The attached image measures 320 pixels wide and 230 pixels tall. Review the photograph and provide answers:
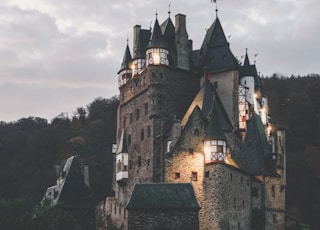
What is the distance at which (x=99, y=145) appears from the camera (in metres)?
103

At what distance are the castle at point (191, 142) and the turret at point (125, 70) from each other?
14cm

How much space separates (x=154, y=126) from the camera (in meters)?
61.5

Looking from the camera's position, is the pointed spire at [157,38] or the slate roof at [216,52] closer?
the pointed spire at [157,38]

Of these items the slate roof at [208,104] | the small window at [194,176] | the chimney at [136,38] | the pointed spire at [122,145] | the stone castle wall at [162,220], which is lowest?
the stone castle wall at [162,220]

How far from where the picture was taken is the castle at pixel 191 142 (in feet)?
174

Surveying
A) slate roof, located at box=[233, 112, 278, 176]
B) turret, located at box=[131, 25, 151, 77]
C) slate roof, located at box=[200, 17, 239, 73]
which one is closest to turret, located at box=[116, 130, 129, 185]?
turret, located at box=[131, 25, 151, 77]

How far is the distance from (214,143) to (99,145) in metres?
49.1

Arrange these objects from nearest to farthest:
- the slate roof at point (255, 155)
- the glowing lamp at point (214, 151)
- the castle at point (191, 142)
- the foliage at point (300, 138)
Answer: the castle at point (191, 142) < the glowing lamp at point (214, 151) < the slate roof at point (255, 155) < the foliage at point (300, 138)

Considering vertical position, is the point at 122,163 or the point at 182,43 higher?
the point at 182,43

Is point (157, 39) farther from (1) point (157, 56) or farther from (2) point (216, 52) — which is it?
(2) point (216, 52)

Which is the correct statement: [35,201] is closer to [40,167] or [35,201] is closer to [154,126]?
[40,167]

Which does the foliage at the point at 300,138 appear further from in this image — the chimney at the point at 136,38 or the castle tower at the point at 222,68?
the chimney at the point at 136,38

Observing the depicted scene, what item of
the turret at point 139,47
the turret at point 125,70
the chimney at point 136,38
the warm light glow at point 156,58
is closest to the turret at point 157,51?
the warm light glow at point 156,58

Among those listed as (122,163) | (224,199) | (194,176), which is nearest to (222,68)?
(122,163)
